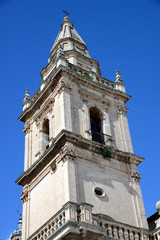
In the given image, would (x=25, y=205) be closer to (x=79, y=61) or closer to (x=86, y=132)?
(x=86, y=132)

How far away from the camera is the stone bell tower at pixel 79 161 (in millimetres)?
19266

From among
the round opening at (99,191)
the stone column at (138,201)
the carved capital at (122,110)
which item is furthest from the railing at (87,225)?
the carved capital at (122,110)

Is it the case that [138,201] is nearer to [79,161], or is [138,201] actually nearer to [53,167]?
[79,161]

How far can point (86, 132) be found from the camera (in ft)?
76.7

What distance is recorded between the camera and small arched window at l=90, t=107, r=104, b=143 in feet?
80.4

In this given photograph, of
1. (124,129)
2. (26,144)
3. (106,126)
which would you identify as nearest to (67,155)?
(106,126)

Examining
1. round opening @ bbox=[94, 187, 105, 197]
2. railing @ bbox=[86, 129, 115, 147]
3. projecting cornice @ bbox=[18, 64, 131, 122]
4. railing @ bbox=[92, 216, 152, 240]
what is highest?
projecting cornice @ bbox=[18, 64, 131, 122]

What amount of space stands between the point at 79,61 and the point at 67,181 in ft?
37.1

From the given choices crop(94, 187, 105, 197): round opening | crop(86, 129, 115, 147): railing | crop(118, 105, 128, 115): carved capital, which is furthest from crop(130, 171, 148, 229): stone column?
crop(118, 105, 128, 115): carved capital

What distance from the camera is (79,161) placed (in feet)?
70.9

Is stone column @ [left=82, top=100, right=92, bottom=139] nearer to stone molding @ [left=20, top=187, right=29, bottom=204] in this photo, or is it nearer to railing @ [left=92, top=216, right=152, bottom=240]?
stone molding @ [left=20, top=187, right=29, bottom=204]

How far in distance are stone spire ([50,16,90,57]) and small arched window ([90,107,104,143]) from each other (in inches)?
240

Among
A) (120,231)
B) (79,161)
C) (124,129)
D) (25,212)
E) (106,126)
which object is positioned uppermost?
(124,129)

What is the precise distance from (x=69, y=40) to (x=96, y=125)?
8.06 metres
